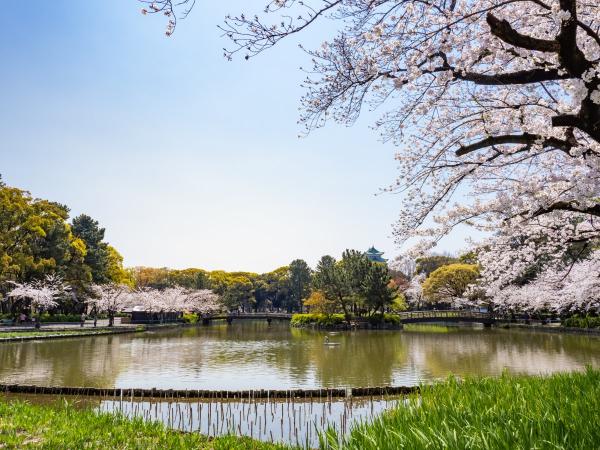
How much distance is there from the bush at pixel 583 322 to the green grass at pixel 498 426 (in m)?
29.5

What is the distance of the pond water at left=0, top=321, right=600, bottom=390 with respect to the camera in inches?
529

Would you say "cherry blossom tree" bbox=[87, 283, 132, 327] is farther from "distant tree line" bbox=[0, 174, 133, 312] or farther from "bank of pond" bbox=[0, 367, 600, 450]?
"bank of pond" bbox=[0, 367, 600, 450]

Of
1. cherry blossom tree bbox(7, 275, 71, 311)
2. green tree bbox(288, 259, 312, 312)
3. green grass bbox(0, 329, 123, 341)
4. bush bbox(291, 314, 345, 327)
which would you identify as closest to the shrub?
bush bbox(291, 314, 345, 327)

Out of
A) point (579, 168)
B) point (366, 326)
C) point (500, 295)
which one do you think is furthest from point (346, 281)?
point (579, 168)

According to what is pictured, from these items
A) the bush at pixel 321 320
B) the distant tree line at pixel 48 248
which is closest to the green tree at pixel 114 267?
the distant tree line at pixel 48 248

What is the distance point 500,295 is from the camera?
35969 millimetres

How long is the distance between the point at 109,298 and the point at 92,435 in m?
35.3

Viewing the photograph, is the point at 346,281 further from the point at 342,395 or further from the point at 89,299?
the point at 342,395

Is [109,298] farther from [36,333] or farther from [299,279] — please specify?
[299,279]

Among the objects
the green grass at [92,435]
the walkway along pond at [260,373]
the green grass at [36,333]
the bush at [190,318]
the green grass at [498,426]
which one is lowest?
the bush at [190,318]

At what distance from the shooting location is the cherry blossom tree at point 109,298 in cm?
3800

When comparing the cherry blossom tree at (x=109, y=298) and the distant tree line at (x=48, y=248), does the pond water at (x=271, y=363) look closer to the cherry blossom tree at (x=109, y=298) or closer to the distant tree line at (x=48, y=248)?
the distant tree line at (x=48, y=248)

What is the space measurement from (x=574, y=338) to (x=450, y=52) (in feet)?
90.6

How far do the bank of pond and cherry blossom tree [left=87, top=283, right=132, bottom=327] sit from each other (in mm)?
28577
